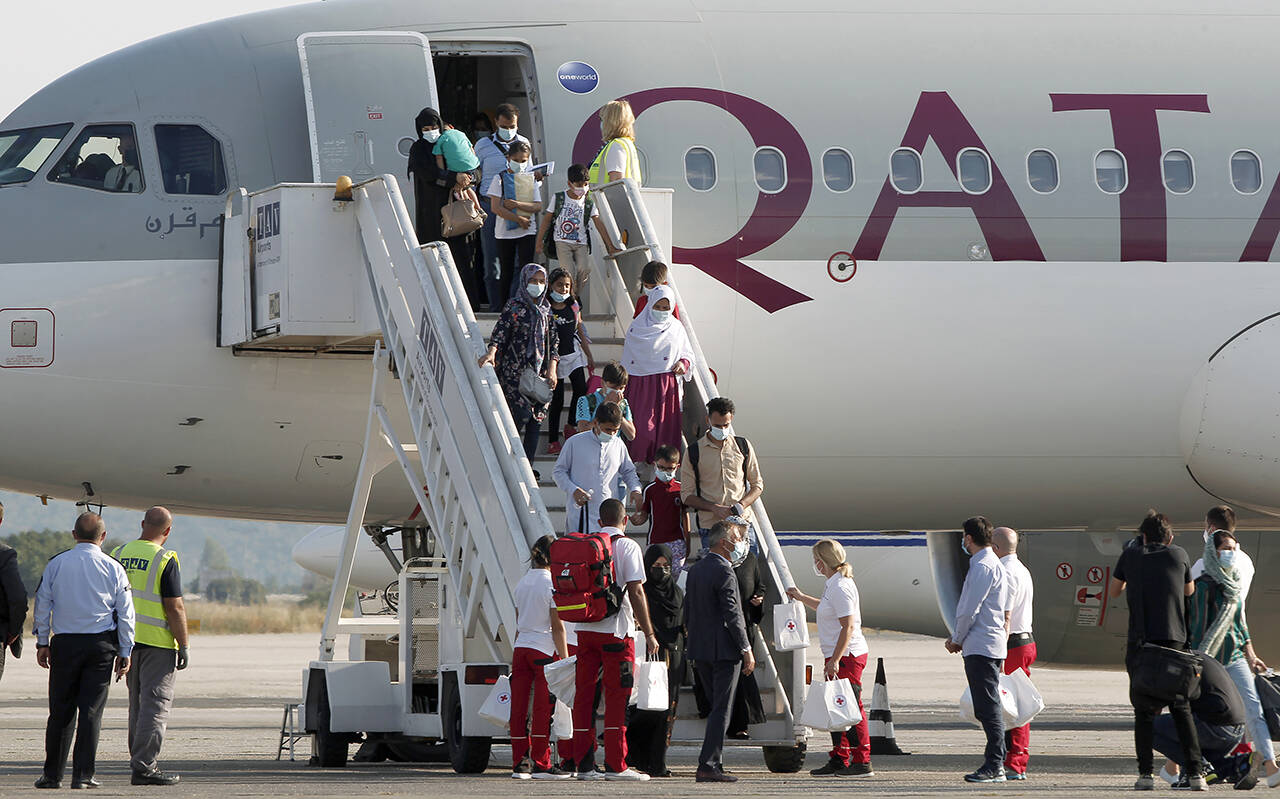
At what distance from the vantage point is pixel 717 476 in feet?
40.7

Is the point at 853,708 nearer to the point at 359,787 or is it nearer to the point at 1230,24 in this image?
the point at 359,787

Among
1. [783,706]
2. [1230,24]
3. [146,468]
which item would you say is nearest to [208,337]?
[146,468]

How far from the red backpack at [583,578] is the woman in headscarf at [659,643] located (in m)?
0.80

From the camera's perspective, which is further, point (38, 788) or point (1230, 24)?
point (1230, 24)

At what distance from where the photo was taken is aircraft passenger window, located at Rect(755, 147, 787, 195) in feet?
49.2

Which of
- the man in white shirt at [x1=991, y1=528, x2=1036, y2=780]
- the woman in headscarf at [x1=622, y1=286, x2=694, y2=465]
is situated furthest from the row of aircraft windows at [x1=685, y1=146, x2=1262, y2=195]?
the man in white shirt at [x1=991, y1=528, x2=1036, y2=780]

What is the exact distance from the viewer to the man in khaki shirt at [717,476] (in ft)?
40.5

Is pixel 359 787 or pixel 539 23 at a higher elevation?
pixel 539 23

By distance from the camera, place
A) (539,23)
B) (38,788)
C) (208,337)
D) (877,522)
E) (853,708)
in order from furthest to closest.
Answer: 1. (877,522)
2. (539,23)
3. (208,337)
4. (853,708)
5. (38,788)

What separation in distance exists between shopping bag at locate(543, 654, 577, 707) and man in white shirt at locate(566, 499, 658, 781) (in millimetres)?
80

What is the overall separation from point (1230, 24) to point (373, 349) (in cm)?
769

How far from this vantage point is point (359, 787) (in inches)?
454

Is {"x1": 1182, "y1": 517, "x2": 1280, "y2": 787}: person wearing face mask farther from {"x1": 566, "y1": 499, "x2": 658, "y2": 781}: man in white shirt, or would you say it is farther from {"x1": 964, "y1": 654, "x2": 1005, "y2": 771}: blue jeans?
{"x1": 566, "y1": 499, "x2": 658, "y2": 781}: man in white shirt

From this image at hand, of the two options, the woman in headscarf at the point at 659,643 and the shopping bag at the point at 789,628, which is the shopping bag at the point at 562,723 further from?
the shopping bag at the point at 789,628
